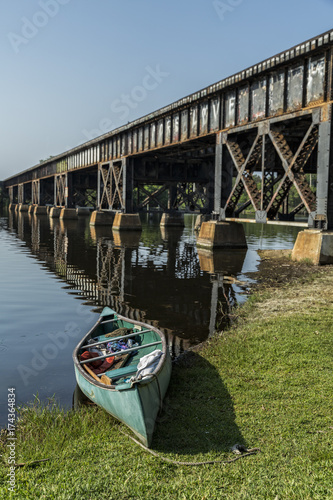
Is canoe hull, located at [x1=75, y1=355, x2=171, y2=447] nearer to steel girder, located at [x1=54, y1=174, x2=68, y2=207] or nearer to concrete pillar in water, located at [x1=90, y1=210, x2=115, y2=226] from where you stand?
concrete pillar in water, located at [x1=90, y1=210, x2=115, y2=226]

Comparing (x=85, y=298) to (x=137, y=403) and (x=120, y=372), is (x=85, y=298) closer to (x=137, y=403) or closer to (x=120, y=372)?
(x=120, y=372)

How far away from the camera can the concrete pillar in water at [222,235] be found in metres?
27.0

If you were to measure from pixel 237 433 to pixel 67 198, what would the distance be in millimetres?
62496

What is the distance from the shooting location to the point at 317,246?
18109 millimetres

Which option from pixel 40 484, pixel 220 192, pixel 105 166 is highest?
pixel 105 166

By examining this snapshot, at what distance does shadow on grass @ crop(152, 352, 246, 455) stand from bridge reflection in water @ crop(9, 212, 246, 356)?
1.63 m

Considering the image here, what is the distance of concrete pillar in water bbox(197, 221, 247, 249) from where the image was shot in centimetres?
2703

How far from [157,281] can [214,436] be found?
1198 cm

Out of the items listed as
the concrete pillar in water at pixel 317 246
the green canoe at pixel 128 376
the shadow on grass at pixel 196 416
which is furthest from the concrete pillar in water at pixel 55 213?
the shadow on grass at pixel 196 416

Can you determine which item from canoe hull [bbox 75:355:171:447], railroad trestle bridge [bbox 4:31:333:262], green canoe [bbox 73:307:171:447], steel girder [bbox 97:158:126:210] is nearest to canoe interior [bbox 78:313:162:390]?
green canoe [bbox 73:307:171:447]

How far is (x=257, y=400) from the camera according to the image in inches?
260

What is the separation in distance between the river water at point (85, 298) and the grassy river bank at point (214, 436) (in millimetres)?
1150

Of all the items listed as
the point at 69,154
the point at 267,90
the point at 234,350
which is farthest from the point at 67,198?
the point at 234,350

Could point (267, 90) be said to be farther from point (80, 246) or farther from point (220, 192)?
point (80, 246)
